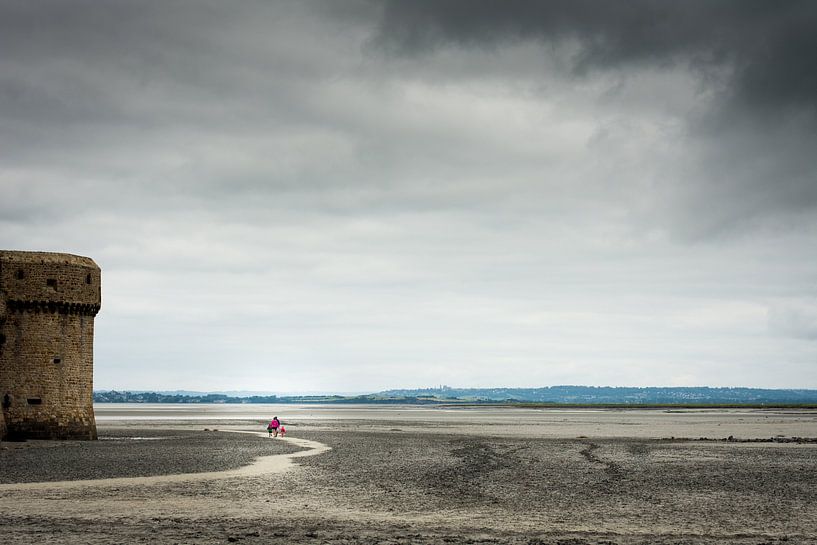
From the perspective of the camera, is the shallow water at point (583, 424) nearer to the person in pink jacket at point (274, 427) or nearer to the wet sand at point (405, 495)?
the person in pink jacket at point (274, 427)

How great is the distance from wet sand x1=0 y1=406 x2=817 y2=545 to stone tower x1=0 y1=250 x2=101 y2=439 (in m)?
2.88

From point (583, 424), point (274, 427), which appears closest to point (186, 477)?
point (274, 427)

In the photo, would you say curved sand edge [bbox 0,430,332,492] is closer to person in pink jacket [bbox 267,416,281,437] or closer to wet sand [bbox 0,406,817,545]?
wet sand [bbox 0,406,817,545]

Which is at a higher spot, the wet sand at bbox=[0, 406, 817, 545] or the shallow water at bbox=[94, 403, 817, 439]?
the wet sand at bbox=[0, 406, 817, 545]

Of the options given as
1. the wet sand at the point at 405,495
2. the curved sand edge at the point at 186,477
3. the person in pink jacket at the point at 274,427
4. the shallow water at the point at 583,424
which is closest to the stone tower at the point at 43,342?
the wet sand at the point at 405,495

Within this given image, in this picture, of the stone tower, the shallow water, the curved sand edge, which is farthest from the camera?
the shallow water

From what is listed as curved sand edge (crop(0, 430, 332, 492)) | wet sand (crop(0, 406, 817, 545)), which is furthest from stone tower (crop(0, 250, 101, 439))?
curved sand edge (crop(0, 430, 332, 492))

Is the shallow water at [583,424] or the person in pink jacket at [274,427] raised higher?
the person in pink jacket at [274,427]

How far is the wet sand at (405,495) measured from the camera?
60.7ft

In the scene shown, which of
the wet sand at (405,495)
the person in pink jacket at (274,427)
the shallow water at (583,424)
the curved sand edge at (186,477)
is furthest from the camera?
the shallow water at (583,424)

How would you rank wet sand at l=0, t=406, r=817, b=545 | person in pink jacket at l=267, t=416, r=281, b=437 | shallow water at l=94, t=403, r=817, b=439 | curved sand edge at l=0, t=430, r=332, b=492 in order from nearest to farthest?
wet sand at l=0, t=406, r=817, b=545 → curved sand edge at l=0, t=430, r=332, b=492 → person in pink jacket at l=267, t=416, r=281, b=437 → shallow water at l=94, t=403, r=817, b=439

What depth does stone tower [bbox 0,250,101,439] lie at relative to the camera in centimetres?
4538

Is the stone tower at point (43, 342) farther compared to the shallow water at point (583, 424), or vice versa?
the shallow water at point (583, 424)

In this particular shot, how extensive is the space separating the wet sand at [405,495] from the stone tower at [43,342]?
2.88m
